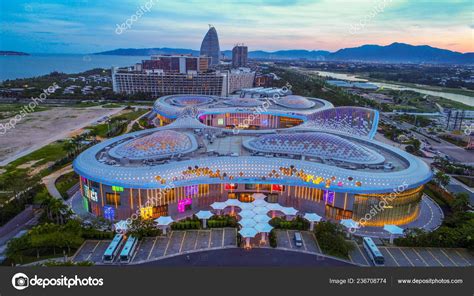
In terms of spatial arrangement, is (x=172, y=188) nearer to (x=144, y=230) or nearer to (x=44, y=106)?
(x=144, y=230)

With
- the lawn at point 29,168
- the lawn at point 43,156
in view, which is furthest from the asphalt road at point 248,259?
the lawn at point 43,156

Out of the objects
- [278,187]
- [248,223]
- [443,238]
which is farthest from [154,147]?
[443,238]

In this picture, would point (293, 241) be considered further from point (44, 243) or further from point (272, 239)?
point (44, 243)

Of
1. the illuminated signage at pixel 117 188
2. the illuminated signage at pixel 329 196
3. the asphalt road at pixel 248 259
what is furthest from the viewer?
the illuminated signage at pixel 329 196

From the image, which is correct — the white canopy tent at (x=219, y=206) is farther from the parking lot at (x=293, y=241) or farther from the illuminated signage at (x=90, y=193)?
the illuminated signage at (x=90, y=193)

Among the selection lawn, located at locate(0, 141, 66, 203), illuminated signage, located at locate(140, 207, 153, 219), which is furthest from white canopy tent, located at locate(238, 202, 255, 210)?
lawn, located at locate(0, 141, 66, 203)

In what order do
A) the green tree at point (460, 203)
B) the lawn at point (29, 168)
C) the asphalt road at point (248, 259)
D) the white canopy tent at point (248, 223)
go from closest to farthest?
1. the asphalt road at point (248, 259)
2. the white canopy tent at point (248, 223)
3. the green tree at point (460, 203)
4. the lawn at point (29, 168)
